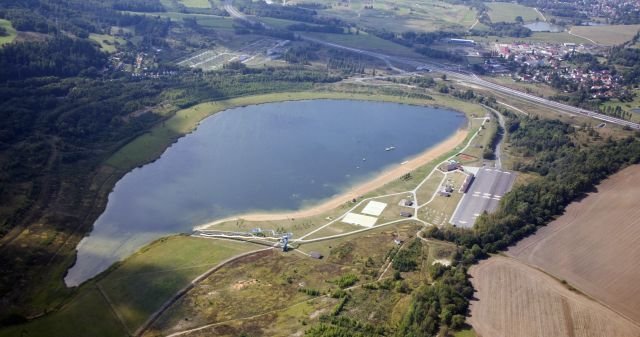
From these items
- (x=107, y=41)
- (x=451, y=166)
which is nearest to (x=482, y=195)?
(x=451, y=166)

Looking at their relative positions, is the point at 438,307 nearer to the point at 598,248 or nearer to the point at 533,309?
the point at 533,309

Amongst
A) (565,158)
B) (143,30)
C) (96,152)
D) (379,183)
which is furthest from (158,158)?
(143,30)

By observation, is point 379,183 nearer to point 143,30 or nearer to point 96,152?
point 96,152

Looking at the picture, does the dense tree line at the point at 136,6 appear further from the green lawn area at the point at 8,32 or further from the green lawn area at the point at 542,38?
the green lawn area at the point at 542,38

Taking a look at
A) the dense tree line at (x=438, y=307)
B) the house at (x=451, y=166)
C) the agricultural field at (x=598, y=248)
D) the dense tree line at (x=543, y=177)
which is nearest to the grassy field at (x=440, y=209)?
the dense tree line at (x=543, y=177)

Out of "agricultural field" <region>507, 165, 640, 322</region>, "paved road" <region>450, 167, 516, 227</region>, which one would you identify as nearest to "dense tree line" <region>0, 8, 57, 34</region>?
"paved road" <region>450, 167, 516, 227</region>
